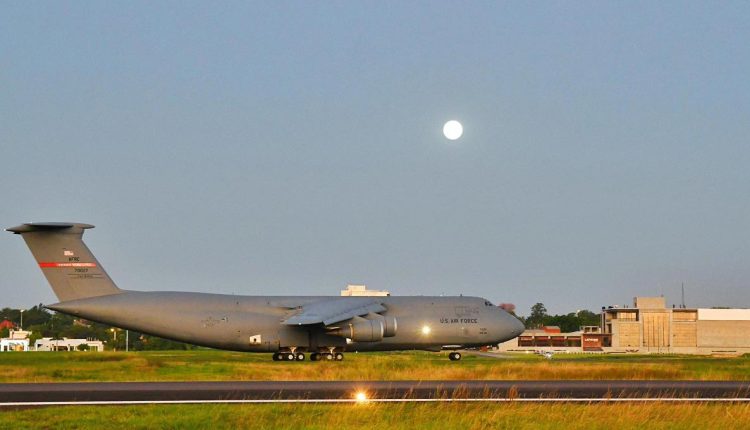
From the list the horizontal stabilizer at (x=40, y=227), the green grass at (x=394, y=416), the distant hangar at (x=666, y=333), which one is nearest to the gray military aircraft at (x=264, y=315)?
the horizontal stabilizer at (x=40, y=227)

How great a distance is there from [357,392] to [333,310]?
976 inches

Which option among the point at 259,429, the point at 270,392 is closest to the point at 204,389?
the point at 270,392

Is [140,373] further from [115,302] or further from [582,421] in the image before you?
[582,421]

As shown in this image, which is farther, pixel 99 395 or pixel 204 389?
pixel 204 389

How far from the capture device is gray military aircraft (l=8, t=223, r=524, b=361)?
47.7 metres

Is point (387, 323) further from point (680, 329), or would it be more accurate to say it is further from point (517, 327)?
point (680, 329)

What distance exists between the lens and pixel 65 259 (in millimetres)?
47531

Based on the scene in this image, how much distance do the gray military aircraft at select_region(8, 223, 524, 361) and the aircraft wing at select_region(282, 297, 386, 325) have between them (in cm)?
5

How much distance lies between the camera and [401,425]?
20.7 meters

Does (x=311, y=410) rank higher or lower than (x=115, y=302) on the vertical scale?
lower

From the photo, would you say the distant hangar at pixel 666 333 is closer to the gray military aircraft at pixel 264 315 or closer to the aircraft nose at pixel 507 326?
the aircraft nose at pixel 507 326

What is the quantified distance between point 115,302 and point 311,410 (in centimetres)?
2800

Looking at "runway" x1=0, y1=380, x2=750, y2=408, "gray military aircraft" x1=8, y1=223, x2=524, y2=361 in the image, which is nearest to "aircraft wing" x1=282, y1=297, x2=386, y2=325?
"gray military aircraft" x1=8, y1=223, x2=524, y2=361

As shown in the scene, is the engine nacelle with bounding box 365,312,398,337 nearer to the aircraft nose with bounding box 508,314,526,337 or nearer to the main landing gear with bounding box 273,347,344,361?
the main landing gear with bounding box 273,347,344,361
